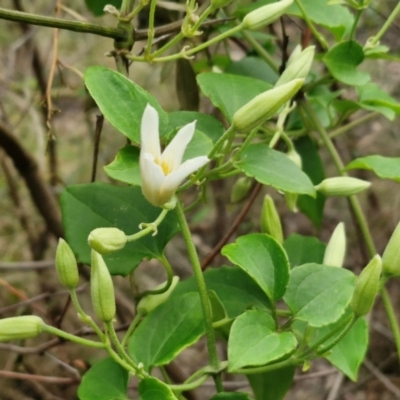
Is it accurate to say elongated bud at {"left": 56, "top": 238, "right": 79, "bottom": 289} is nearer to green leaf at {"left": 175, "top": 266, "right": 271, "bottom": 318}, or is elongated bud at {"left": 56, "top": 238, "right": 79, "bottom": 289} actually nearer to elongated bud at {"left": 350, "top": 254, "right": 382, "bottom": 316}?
green leaf at {"left": 175, "top": 266, "right": 271, "bottom": 318}

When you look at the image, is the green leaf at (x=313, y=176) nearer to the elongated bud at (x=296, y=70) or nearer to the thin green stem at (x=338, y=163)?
the thin green stem at (x=338, y=163)

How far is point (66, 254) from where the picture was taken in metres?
0.41

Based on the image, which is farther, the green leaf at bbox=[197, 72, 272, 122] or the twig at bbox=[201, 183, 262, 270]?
the twig at bbox=[201, 183, 262, 270]

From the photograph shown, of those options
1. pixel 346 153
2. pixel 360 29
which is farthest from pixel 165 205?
pixel 360 29

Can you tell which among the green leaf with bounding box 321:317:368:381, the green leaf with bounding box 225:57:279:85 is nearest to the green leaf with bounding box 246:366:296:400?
the green leaf with bounding box 321:317:368:381

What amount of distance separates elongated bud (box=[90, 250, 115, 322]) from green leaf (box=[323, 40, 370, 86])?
0.32m

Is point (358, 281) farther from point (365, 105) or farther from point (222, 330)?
point (365, 105)

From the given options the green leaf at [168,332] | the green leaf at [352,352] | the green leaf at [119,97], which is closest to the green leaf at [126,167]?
the green leaf at [119,97]

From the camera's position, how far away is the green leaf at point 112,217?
1.50ft

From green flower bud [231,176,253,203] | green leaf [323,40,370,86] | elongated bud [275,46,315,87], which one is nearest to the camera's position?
elongated bud [275,46,315,87]

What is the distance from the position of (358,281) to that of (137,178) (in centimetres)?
17

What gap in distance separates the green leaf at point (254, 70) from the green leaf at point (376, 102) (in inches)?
5.0

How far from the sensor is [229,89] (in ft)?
1.65

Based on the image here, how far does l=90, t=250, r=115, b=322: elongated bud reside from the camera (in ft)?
1.25
